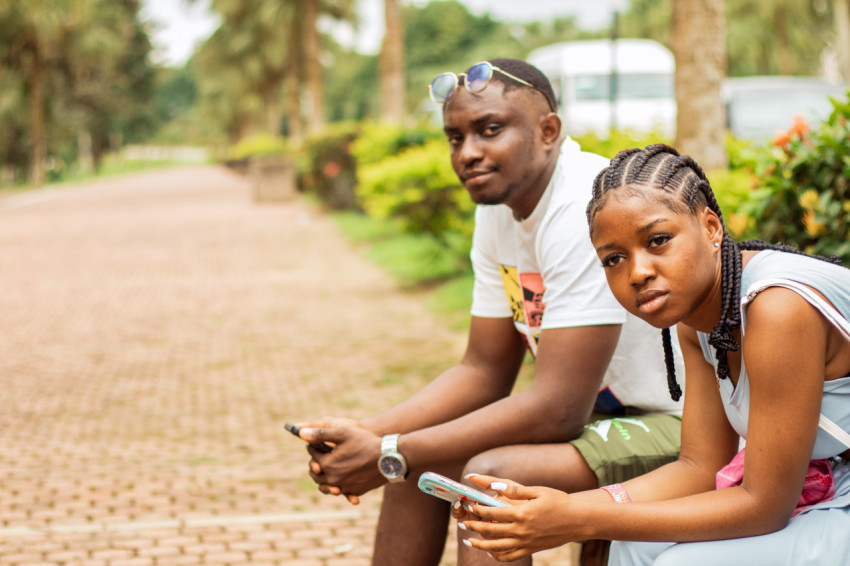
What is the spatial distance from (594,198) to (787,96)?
10.6m

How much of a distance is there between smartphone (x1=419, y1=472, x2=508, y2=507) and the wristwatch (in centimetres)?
42

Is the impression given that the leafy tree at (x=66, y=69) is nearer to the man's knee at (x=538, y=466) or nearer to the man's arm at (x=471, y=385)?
the man's arm at (x=471, y=385)

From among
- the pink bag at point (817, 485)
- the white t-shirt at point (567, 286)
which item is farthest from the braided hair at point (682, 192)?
the white t-shirt at point (567, 286)

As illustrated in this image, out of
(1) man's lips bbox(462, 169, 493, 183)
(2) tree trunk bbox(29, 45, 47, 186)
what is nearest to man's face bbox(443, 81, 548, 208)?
(1) man's lips bbox(462, 169, 493, 183)

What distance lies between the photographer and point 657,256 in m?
Answer: 1.78

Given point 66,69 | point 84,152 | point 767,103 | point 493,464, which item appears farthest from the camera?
point 84,152

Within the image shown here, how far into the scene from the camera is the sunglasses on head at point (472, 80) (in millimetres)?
2570

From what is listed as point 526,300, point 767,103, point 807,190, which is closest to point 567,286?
point 526,300

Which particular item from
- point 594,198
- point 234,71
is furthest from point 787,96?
point 234,71

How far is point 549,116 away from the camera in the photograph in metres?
2.61

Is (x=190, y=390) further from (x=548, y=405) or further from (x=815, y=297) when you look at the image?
(x=815, y=297)

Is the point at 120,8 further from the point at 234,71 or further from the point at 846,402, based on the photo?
the point at 846,402

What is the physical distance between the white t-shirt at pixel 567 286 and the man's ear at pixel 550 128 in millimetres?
46

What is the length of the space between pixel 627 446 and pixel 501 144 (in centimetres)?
88
